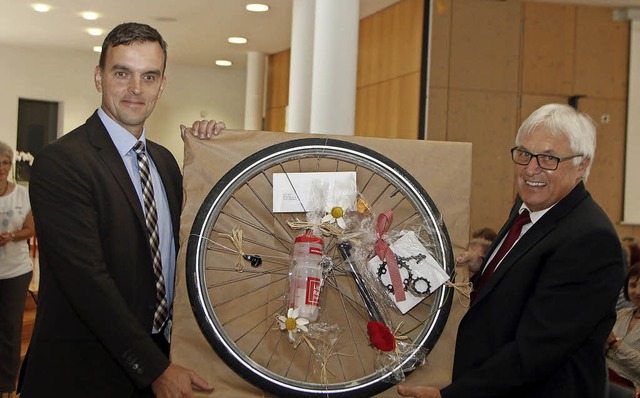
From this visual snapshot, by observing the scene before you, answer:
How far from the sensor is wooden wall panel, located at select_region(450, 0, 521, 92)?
7.56 meters

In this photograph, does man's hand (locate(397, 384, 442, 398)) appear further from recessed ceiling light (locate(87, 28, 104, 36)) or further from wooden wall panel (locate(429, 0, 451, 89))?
recessed ceiling light (locate(87, 28, 104, 36))

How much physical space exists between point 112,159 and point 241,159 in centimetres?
31

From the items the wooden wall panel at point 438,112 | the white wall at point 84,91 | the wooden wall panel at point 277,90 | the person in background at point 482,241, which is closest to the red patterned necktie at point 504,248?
the person in background at point 482,241

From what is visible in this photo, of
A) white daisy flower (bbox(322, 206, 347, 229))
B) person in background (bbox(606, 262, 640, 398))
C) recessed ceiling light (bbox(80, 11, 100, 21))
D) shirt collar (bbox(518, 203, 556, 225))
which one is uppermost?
recessed ceiling light (bbox(80, 11, 100, 21))

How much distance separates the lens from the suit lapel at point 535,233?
1.88m

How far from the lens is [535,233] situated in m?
1.90

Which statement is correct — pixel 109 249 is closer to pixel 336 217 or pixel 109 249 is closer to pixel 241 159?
pixel 241 159

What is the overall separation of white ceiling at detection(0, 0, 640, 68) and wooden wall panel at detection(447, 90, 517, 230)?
1.24 meters

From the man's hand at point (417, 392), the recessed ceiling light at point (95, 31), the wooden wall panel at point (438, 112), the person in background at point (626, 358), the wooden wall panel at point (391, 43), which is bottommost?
the person in background at point (626, 358)

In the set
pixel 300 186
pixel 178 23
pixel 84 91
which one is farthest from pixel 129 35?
pixel 84 91

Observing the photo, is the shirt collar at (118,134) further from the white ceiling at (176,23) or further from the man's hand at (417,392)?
the white ceiling at (176,23)

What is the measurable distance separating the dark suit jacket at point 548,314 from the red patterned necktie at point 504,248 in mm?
81

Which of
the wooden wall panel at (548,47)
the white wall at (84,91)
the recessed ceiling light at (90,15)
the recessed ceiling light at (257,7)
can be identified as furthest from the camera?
the white wall at (84,91)

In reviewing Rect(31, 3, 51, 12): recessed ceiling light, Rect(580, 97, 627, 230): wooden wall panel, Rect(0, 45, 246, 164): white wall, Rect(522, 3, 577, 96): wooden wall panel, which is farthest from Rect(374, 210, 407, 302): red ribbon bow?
Rect(0, 45, 246, 164): white wall
